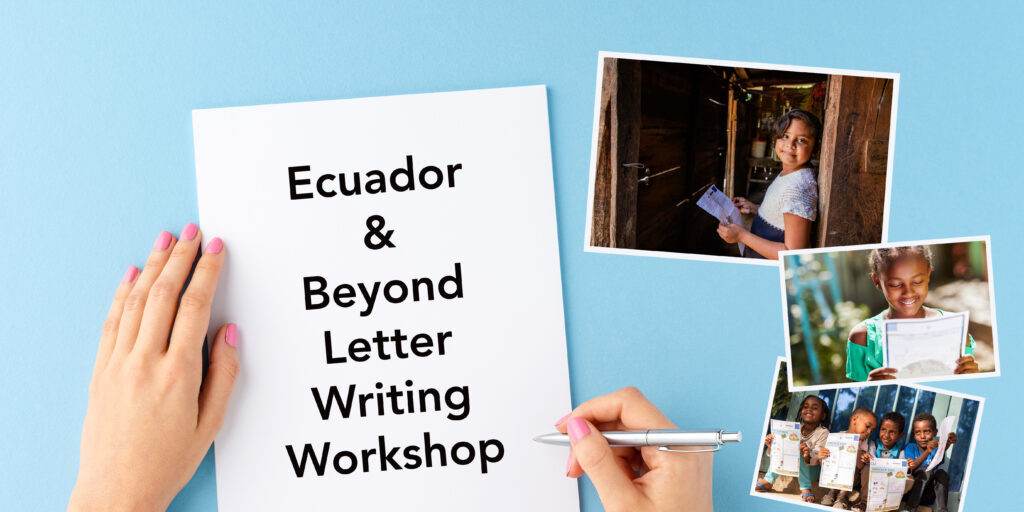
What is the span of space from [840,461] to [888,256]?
0.27 m

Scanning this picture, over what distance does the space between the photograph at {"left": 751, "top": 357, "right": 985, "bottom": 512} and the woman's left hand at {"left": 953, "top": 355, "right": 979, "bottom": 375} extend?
0.03 meters

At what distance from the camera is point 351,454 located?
933 millimetres

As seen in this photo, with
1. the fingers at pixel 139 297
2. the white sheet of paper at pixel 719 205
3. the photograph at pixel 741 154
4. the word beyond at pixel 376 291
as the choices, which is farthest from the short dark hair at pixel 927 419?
the fingers at pixel 139 297

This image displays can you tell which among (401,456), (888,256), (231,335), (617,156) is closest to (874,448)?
(888,256)

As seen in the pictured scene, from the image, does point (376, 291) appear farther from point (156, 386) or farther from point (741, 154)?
point (741, 154)

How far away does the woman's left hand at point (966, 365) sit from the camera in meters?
0.93

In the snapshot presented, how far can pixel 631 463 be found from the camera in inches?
35.4

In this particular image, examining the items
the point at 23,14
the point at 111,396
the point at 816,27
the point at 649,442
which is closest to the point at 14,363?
the point at 111,396

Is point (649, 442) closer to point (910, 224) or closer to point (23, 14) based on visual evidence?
point (910, 224)

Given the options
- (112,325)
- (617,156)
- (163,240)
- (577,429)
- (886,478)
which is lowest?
(886,478)

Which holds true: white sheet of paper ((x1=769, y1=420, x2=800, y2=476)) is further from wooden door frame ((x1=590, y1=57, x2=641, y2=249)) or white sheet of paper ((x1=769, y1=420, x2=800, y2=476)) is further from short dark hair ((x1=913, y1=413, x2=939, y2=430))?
wooden door frame ((x1=590, y1=57, x2=641, y2=249))

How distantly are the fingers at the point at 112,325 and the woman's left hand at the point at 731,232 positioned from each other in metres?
0.77

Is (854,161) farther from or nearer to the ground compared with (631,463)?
farther from the ground

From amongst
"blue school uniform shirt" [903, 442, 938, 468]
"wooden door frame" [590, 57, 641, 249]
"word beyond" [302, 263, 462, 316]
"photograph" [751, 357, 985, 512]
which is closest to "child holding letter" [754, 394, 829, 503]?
"photograph" [751, 357, 985, 512]
